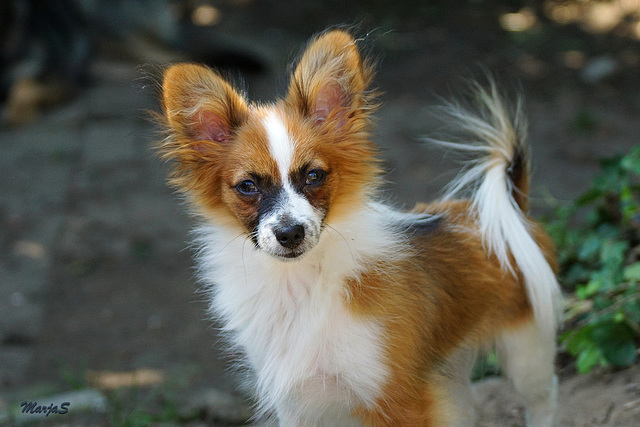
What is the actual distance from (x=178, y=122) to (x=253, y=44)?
776 centimetres

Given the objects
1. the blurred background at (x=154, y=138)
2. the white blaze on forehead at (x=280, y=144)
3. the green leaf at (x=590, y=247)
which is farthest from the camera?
the blurred background at (x=154, y=138)

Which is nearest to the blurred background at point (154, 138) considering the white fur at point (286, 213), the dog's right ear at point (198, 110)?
the dog's right ear at point (198, 110)

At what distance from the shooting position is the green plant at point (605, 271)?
3.59 m

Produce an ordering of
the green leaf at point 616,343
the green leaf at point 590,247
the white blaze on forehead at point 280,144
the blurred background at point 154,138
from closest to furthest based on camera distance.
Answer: the white blaze on forehead at point 280,144
the green leaf at point 616,343
the green leaf at point 590,247
the blurred background at point 154,138

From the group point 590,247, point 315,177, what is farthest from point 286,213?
point 590,247

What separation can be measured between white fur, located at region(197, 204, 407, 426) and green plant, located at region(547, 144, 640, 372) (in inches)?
50.3

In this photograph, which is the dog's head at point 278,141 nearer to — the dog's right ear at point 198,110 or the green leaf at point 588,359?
the dog's right ear at point 198,110

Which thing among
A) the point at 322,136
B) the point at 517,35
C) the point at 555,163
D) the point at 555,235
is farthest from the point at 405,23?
the point at 322,136

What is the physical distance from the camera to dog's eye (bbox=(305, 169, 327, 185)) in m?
2.78

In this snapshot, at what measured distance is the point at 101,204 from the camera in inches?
292

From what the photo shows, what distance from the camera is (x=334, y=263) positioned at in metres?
2.89

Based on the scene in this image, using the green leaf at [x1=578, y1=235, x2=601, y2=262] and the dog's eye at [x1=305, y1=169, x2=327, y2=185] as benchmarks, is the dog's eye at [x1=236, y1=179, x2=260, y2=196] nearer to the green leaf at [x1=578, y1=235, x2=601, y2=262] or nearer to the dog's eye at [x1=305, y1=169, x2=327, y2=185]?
the dog's eye at [x1=305, y1=169, x2=327, y2=185]

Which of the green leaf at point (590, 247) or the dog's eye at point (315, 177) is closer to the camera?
the dog's eye at point (315, 177)

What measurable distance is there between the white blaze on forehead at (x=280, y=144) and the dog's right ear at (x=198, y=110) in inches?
6.7
